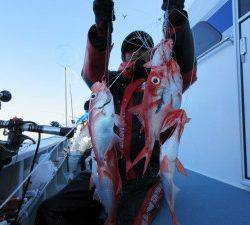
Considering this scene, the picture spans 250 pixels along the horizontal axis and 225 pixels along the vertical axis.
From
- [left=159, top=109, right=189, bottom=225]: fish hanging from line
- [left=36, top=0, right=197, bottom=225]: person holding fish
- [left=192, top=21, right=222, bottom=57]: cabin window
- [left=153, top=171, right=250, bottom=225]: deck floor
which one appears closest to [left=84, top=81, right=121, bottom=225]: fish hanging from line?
[left=36, top=0, right=197, bottom=225]: person holding fish

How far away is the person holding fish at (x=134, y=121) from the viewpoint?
1322mm

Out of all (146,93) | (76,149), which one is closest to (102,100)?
(146,93)

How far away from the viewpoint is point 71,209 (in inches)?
78.7

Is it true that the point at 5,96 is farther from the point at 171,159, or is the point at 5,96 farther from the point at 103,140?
the point at 171,159

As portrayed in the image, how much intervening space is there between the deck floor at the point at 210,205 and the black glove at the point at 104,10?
1298 millimetres

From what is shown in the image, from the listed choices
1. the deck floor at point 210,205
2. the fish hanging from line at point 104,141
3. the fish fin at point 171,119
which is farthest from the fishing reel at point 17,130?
the deck floor at point 210,205

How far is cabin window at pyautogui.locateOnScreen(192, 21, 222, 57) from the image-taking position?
380 centimetres

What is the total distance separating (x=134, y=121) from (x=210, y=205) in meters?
1.03

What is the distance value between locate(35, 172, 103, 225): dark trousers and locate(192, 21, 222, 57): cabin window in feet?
8.04

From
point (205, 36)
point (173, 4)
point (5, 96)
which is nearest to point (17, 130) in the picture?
point (5, 96)

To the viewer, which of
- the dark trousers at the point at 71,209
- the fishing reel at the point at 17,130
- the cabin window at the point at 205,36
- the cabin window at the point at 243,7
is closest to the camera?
the fishing reel at the point at 17,130

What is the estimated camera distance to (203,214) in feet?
7.65

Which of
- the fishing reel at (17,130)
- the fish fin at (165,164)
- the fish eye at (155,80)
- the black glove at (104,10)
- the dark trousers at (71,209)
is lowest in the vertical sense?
the dark trousers at (71,209)

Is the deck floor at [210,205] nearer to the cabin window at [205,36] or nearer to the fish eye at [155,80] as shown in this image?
the fish eye at [155,80]
